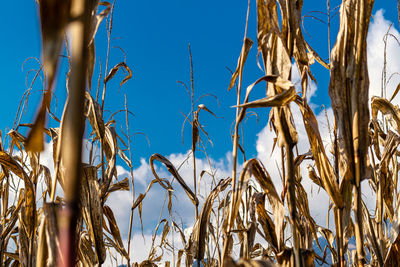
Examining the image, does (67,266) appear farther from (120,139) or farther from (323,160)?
(120,139)

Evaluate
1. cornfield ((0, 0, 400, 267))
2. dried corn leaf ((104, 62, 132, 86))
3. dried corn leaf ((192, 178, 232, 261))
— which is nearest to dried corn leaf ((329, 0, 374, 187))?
cornfield ((0, 0, 400, 267))

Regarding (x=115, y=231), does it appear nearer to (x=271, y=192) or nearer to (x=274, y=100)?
(x=271, y=192)

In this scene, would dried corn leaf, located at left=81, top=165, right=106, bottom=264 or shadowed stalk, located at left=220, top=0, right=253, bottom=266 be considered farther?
dried corn leaf, located at left=81, top=165, right=106, bottom=264

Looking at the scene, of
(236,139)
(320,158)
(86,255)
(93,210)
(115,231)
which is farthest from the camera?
(115,231)

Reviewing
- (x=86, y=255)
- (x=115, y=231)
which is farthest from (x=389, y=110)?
(x=86, y=255)

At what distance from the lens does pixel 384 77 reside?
6.53 feet

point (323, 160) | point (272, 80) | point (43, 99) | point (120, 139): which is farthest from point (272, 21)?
point (120, 139)

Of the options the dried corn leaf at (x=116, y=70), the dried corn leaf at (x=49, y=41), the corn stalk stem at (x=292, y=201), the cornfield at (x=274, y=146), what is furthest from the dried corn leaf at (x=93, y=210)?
the dried corn leaf at (x=49, y=41)

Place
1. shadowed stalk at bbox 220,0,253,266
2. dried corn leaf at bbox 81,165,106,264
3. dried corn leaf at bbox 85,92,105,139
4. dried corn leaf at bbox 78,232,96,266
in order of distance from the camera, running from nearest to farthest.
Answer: shadowed stalk at bbox 220,0,253,266, dried corn leaf at bbox 81,165,106,264, dried corn leaf at bbox 85,92,105,139, dried corn leaf at bbox 78,232,96,266

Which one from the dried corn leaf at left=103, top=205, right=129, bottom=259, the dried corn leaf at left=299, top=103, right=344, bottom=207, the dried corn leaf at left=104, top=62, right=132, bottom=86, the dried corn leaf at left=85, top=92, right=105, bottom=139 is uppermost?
the dried corn leaf at left=104, top=62, right=132, bottom=86

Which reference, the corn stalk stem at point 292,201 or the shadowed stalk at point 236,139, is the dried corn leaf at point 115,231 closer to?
the shadowed stalk at point 236,139

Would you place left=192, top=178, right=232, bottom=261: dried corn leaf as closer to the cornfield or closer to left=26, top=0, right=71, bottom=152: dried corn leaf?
the cornfield

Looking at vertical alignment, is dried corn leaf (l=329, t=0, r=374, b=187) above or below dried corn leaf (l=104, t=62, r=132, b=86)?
below

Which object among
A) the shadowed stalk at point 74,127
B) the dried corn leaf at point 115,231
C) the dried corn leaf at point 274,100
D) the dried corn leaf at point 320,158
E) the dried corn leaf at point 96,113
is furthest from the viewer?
the dried corn leaf at point 115,231
